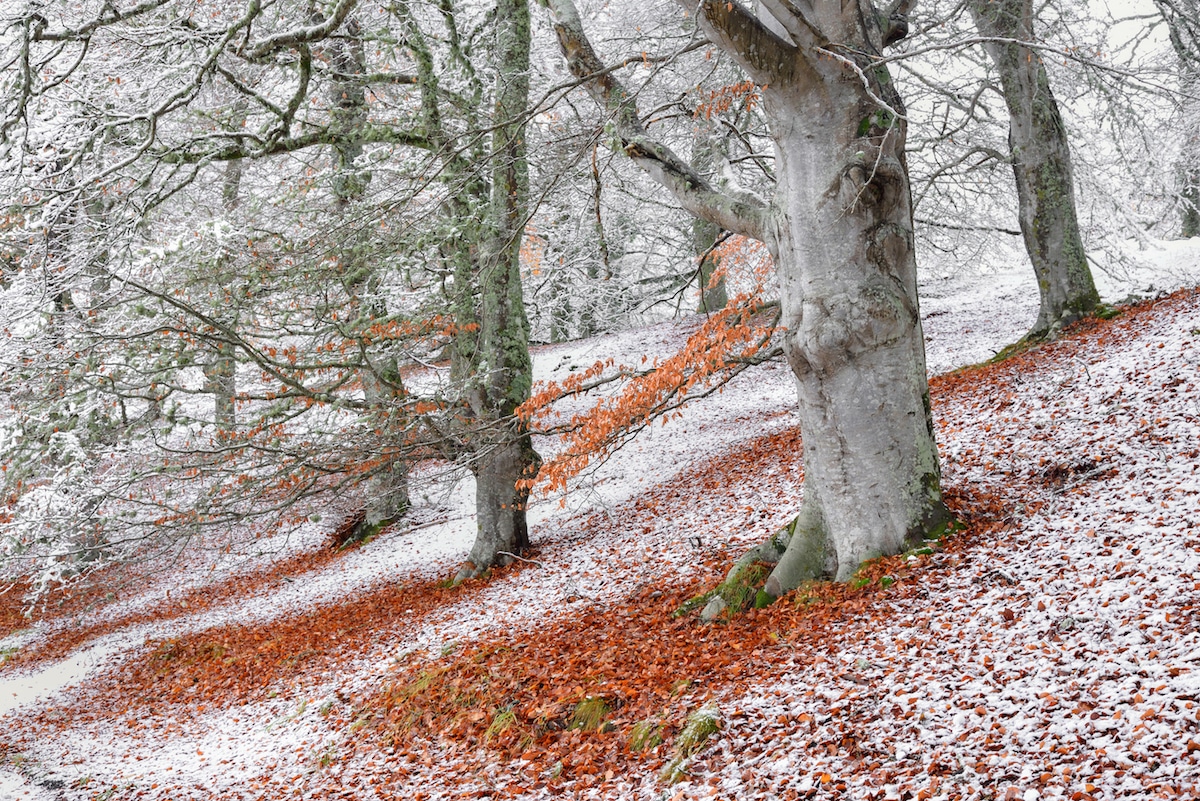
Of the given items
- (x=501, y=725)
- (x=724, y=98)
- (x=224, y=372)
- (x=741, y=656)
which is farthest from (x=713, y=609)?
(x=224, y=372)

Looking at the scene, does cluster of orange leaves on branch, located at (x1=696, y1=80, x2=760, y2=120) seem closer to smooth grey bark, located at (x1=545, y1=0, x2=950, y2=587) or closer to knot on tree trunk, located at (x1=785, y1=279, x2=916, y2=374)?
smooth grey bark, located at (x1=545, y1=0, x2=950, y2=587)

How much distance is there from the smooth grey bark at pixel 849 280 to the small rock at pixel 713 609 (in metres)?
0.85

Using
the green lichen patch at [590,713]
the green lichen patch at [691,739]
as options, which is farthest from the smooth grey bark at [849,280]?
the green lichen patch at [590,713]

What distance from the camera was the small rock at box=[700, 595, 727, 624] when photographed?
5820 mm

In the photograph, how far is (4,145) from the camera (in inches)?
200

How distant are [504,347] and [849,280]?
16.9ft

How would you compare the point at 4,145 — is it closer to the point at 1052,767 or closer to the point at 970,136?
the point at 1052,767

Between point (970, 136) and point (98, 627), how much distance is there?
16401 mm

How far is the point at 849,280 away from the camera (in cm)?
515

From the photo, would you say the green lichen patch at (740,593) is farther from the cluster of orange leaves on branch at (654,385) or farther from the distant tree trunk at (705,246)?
the distant tree trunk at (705,246)

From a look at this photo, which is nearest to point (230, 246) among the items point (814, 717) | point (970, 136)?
point (814, 717)

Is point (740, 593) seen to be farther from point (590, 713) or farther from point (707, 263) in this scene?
point (707, 263)

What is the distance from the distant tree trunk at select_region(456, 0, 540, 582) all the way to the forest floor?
60 cm

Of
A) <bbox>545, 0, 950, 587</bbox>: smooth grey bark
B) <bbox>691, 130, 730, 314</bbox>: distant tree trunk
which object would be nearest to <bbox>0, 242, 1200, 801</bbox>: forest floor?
<bbox>545, 0, 950, 587</bbox>: smooth grey bark
